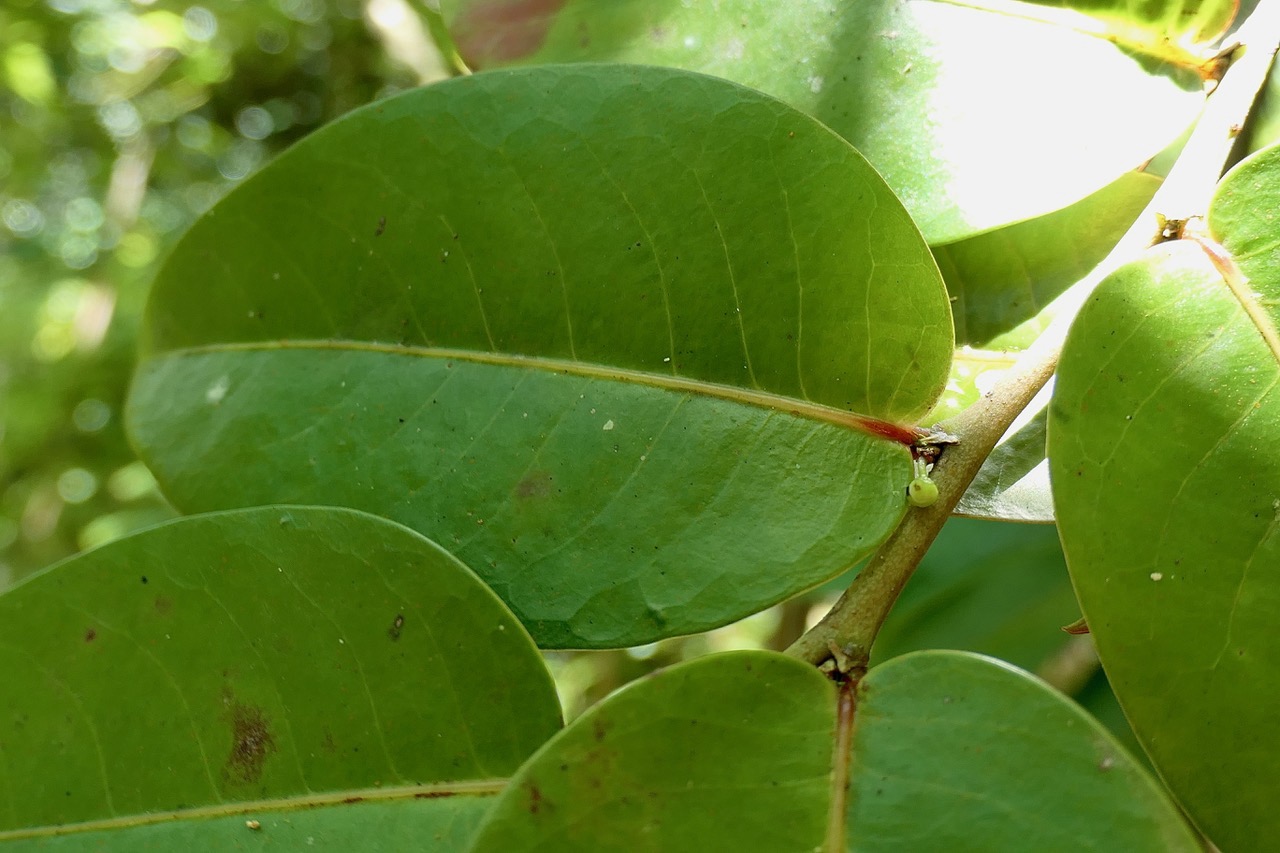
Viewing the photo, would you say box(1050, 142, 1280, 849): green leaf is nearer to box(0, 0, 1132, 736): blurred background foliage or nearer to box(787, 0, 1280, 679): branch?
box(787, 0, 1280, 679): branch

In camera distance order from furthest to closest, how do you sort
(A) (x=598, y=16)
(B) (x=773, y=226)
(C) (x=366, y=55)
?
(C) (x=366, y=55) < (A) (x=598, y=16) < (B) (x=773, y=226)

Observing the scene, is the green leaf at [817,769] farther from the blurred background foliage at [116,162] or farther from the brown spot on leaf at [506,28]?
the blurred background foliage at [116,162]

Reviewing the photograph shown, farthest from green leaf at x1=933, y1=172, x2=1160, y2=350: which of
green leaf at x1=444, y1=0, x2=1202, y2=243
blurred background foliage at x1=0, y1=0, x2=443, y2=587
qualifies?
blurred background foliage at x1=0, y1=0, x2=443, y2=587

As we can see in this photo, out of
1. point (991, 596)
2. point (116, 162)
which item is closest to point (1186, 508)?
point (991, 596)

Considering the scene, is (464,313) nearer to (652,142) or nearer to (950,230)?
(652,142)

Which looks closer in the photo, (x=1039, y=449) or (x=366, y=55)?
(x=1039, y=449)

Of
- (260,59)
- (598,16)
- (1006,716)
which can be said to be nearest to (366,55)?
(260,59)

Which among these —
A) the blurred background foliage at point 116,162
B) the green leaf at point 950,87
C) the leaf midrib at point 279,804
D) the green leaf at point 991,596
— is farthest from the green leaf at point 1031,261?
the blurred background foliage at point 116,162
